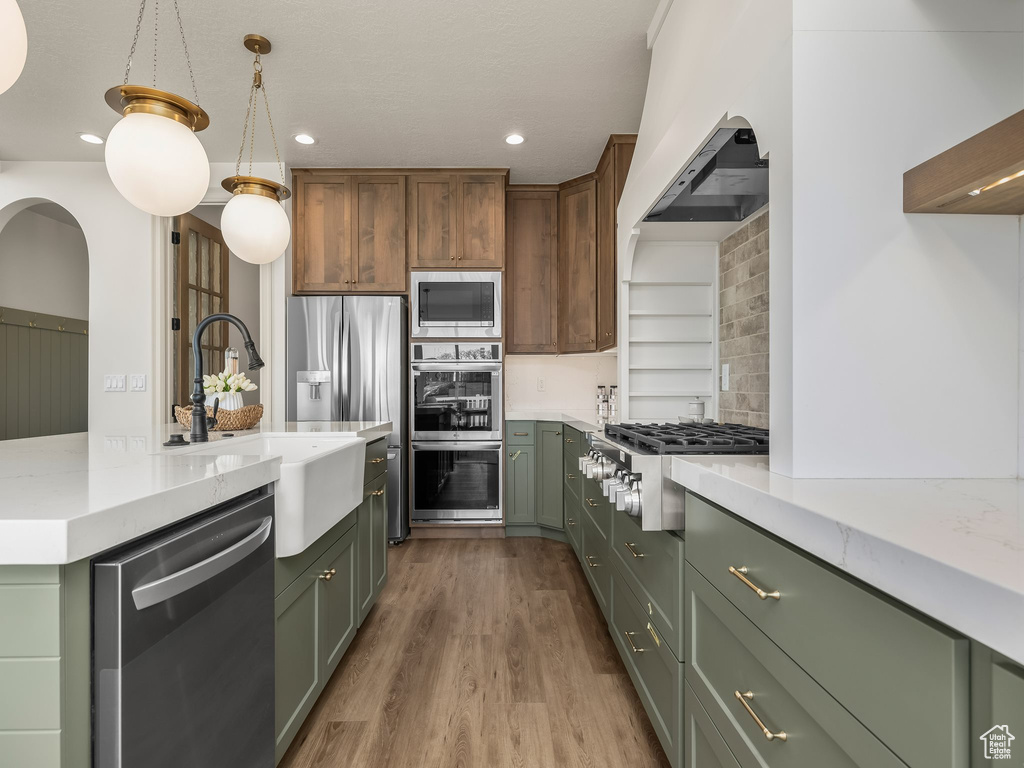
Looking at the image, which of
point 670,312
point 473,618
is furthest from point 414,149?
point 473,618

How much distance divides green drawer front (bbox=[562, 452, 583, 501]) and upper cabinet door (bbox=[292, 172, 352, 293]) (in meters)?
2.05

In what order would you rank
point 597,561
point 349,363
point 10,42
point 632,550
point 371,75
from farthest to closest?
point 349,363
point 371,75
point 597,561
point 632,550
point 10,42

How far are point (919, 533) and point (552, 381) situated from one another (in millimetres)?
3796

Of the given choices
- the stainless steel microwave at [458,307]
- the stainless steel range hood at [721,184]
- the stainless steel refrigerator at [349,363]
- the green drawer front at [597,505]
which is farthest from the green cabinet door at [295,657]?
the stainless steel microwave at [458,307]

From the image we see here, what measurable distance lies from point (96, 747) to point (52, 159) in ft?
14.9

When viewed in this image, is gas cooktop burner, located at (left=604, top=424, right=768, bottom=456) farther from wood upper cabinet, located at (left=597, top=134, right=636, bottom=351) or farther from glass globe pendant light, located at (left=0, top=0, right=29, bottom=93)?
glass globe pendant light, located at (left=0, top=0, right=29, bottom=93)

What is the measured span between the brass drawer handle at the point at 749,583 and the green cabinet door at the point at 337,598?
1.18 metres

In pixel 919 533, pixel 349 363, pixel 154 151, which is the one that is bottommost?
pixel 919 533

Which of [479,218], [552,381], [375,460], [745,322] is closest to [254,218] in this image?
[375,460]

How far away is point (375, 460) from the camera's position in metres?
2.43

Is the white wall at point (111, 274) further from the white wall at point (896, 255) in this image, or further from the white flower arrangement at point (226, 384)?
the white wall at point (896, 255)

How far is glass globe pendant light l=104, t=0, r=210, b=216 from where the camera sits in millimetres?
1627

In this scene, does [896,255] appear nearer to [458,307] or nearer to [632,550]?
[632,550]

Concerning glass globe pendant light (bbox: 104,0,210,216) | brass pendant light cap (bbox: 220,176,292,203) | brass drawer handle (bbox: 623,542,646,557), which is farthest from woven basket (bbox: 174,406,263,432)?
brass drawer handle (bbox: 623,542,646,557)
